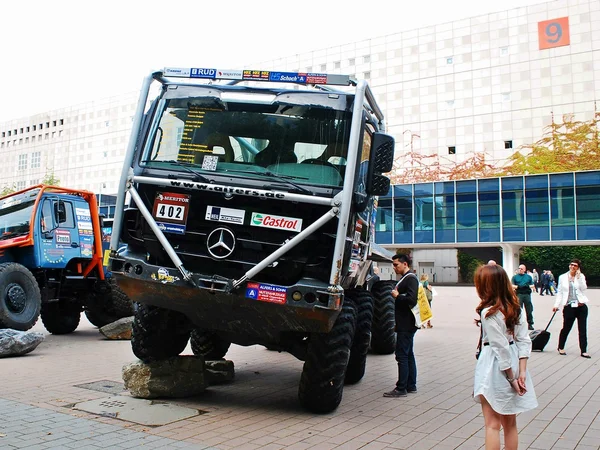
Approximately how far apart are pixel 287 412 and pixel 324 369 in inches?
28.3

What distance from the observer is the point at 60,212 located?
12477 mm

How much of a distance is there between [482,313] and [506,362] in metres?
0.39

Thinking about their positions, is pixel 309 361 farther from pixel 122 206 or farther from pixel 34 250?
pixel 34 250

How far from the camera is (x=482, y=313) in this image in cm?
452

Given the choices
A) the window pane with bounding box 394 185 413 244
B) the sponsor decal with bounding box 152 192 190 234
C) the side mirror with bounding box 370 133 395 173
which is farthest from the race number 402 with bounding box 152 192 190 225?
the window pane with bounding box 394 185 413 244

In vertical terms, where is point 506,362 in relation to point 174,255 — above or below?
below

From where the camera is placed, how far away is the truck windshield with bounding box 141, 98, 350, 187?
6309mm

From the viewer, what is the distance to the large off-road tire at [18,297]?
10891mm

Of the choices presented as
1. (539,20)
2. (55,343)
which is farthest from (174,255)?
(539,20)

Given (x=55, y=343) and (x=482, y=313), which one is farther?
(x=55, y=343)

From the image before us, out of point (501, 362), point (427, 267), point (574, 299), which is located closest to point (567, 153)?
point (427, 267)

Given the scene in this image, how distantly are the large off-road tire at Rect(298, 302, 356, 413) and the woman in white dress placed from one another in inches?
82.8

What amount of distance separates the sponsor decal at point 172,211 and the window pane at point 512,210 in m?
42.7

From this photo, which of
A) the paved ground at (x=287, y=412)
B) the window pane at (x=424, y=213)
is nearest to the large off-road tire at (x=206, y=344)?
the paved ground at (x=287, y=412)
